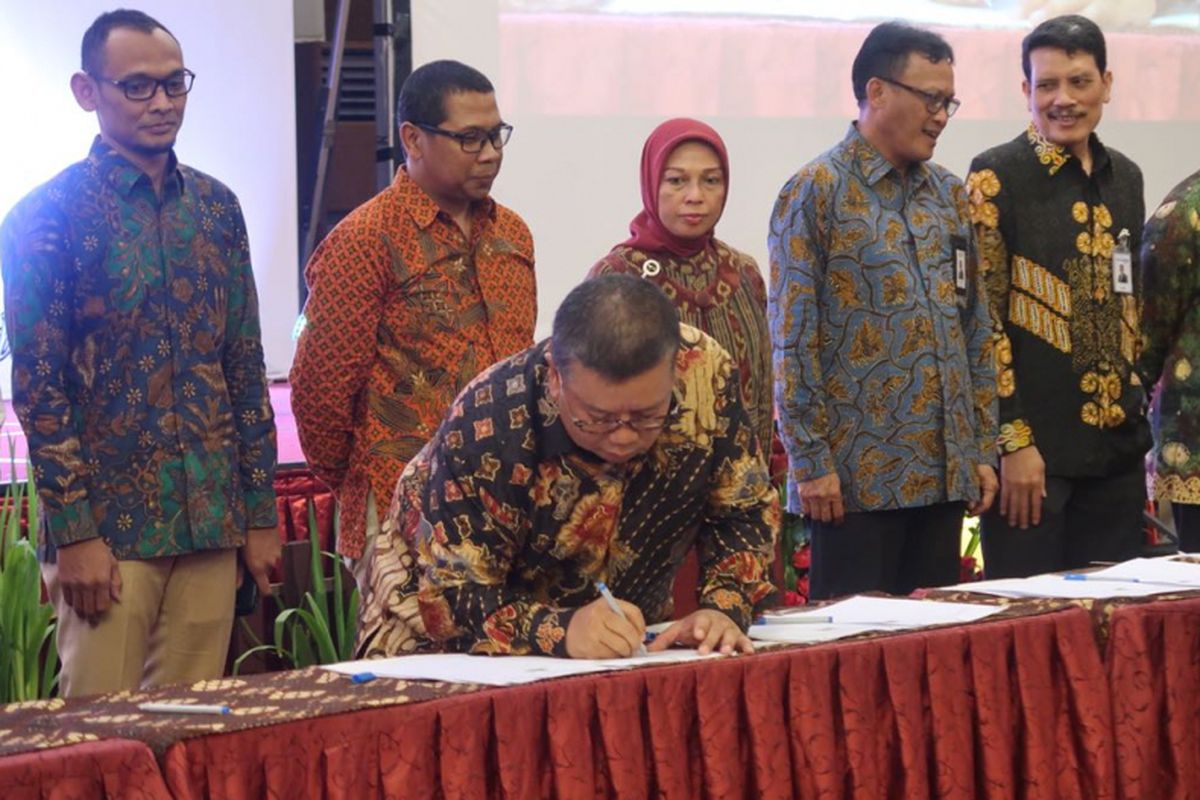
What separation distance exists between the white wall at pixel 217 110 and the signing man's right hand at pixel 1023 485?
2.91 metres

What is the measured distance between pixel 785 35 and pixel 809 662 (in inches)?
123

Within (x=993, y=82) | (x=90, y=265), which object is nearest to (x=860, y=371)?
(x=90, y=265)

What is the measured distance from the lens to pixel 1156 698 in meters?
2.58

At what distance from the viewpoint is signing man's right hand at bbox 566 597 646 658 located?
223 cm

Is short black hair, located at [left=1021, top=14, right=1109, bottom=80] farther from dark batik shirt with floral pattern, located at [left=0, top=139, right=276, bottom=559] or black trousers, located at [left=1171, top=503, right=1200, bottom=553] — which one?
dark batik shirt with floral pattern, located at [left=0, top=139, right=276, bottom=559]

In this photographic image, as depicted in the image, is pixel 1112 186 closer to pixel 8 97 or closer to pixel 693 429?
pixel 693 429

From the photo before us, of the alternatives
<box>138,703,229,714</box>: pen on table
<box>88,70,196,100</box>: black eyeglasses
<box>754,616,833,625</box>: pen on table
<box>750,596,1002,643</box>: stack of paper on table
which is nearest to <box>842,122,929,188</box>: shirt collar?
<box>750,596,1002,643</box>: stack of paper on table

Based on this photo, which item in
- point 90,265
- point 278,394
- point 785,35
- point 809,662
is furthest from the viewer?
point 278,394

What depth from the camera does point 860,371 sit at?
10.9 ft

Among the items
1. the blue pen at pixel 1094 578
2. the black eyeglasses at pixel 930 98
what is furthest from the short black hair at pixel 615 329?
the black eyeglasses at pixel 930 98

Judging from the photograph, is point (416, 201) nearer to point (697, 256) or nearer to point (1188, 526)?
point (697, 256)

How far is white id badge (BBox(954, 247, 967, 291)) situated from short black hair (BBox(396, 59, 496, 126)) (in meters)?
0.93

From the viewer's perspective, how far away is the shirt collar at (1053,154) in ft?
11.5

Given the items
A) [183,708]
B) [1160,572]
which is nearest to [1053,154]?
[1160,572]
